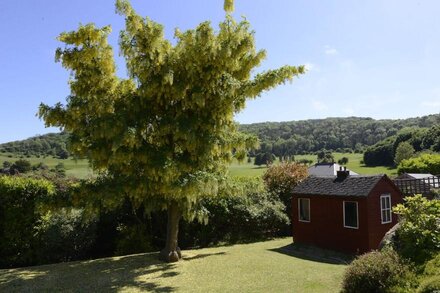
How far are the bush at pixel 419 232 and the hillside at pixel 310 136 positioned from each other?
216 ft

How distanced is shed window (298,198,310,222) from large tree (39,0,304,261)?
24.0 ft

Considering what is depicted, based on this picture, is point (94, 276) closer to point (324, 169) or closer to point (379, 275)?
point (379, 275)

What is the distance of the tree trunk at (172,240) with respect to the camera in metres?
16.0

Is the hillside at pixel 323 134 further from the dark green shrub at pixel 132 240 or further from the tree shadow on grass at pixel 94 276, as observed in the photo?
the tree shadow on grass at pixel 94 276

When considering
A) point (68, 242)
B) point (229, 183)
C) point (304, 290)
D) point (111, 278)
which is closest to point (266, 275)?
point (304, 290)

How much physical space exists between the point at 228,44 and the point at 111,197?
22.4ft

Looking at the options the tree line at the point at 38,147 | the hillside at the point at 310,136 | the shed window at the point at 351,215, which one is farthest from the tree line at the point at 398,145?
the shed window at the point at 351,215

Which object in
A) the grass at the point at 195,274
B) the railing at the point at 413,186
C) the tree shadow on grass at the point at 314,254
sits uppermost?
the railing at the point at 413,186

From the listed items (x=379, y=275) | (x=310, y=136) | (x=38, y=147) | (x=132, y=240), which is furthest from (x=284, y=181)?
(x=310, y=136)

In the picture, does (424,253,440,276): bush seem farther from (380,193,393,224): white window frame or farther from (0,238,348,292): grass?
(380,193,393,224): white window frame

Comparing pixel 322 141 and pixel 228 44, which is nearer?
pixel 228 44

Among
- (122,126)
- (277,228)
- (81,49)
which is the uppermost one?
(81,49)

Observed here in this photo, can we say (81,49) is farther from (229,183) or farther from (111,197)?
(229,183)

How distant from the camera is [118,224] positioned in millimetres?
19469
